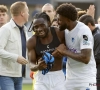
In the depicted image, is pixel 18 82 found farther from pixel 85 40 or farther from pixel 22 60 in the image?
pixel 85 40

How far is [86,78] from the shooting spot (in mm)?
6938

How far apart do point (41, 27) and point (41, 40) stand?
7.8 inches

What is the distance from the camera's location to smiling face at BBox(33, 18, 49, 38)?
677 centimetres

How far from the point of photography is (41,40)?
6.89 metres

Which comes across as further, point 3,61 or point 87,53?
point 3,61

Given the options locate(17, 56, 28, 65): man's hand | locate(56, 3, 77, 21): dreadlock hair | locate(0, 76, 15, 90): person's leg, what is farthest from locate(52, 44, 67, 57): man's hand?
locate(0, 76, 15, 90): person's leg

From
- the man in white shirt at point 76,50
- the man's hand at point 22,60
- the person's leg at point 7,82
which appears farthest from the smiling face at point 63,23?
the person's leg at point 7,82

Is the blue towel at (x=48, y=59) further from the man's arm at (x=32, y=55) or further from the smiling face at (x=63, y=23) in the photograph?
the smiling face at (x=63, y=23)

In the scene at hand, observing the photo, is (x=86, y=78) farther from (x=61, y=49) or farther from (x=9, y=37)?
(x=9, y=37)

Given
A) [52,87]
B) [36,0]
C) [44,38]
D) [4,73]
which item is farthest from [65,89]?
[36,0]

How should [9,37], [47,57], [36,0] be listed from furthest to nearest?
[36,0], [9,37], [47,57]

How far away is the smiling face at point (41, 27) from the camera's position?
22.2 feet

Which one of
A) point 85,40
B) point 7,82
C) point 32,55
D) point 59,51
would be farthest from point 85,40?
point 7,82

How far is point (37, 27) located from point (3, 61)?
1426 mm
